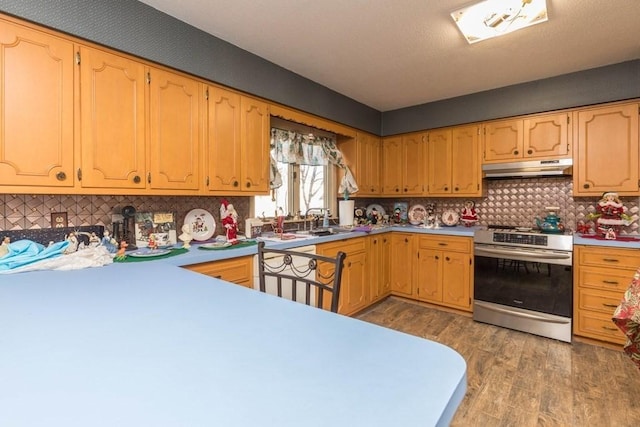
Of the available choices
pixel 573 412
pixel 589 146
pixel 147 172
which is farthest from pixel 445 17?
pixel 573 412

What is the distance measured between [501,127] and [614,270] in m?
1.67

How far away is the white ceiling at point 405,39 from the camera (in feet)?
6.29

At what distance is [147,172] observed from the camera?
1945mm

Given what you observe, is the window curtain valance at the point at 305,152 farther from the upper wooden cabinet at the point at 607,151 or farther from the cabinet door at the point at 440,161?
the upper wooden cabinet at the point at 607,151

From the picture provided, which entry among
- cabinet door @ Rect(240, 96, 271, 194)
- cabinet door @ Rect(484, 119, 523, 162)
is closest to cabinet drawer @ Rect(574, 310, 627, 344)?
cabinet door @ Rect(484, 119, 523, 162)

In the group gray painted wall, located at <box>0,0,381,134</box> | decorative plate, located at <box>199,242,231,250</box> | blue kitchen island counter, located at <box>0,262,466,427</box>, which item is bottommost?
blue kitchen island counter, located at <box>0,262,466,427</box>

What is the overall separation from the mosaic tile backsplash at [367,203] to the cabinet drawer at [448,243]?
64cm

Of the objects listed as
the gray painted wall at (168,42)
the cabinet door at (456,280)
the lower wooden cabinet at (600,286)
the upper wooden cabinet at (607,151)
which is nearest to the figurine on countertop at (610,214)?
the upper wooden cabinet at (607,151)

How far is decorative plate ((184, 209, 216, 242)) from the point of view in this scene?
2400mm

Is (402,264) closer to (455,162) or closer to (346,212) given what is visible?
(346,212)

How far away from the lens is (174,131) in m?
2.06

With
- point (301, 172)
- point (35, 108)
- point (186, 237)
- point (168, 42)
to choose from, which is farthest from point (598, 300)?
point (35, 108)

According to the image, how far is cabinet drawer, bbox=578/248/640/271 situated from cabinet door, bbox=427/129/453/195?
1408 millimetres

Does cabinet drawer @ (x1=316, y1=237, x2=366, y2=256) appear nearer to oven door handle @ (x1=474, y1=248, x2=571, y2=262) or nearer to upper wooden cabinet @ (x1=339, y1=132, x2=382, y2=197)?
upper wooden cabinet @ (x1=339, y1=132, x2=382, y2=197)
